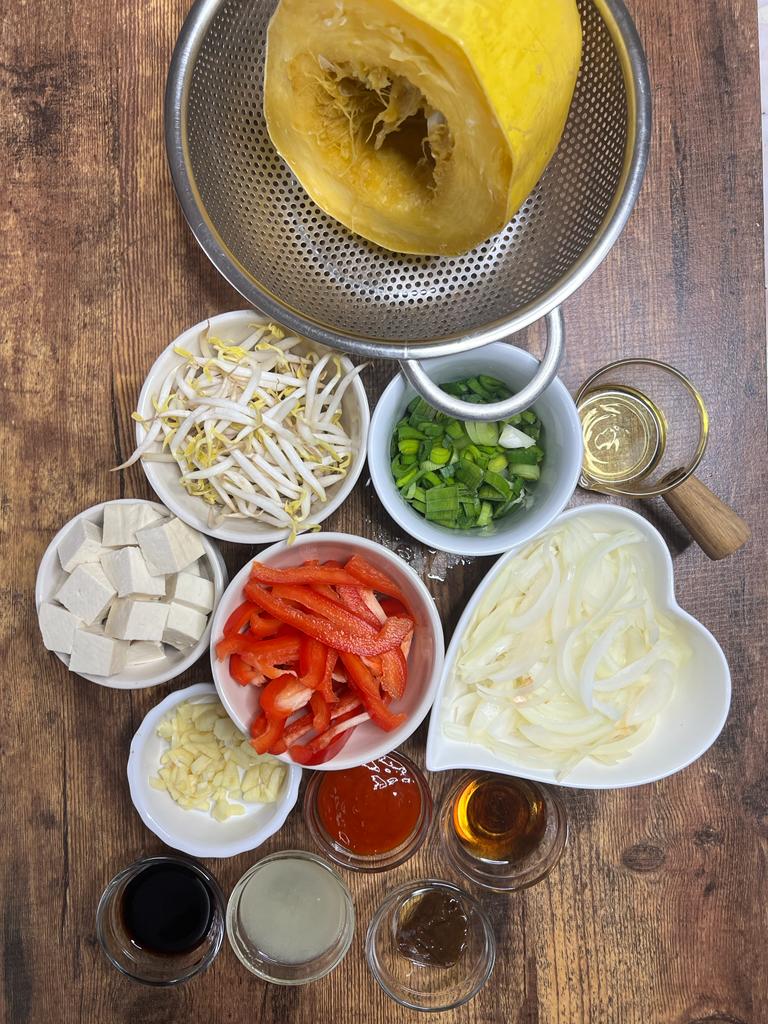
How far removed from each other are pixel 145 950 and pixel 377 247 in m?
1.66

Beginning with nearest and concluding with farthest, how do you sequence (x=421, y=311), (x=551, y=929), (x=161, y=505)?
(x=421, y=311) → (x=161, y=505) → (x=551, y=929)

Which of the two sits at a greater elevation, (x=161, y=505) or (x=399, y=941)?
(x=161, y=505)

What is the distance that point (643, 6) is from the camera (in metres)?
1.82

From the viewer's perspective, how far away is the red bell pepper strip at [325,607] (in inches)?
66.1

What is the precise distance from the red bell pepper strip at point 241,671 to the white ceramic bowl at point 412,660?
0.04 ft

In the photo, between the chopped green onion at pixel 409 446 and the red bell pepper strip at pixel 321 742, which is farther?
the chopped green onion at pixel 409 446

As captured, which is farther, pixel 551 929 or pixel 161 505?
pixel 551 929

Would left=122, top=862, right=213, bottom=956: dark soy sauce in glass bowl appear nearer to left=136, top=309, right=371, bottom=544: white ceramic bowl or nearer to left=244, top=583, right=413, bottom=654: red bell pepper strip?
left=244, top=583, right=413, bottom=654: red bell pepper strip

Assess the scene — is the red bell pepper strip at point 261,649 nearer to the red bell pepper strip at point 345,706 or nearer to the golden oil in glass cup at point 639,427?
the red bell pepper strip at point 345,706

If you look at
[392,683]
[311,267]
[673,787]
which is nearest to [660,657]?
[673,787]

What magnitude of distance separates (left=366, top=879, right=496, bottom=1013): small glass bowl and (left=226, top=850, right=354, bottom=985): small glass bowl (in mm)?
76

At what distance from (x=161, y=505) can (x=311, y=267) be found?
61 centimetres

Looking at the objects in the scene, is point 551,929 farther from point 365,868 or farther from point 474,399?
point 474,399

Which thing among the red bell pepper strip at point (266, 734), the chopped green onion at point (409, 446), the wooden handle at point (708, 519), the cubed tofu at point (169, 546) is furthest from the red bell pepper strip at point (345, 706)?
the wooden handle at point (708, 519)
